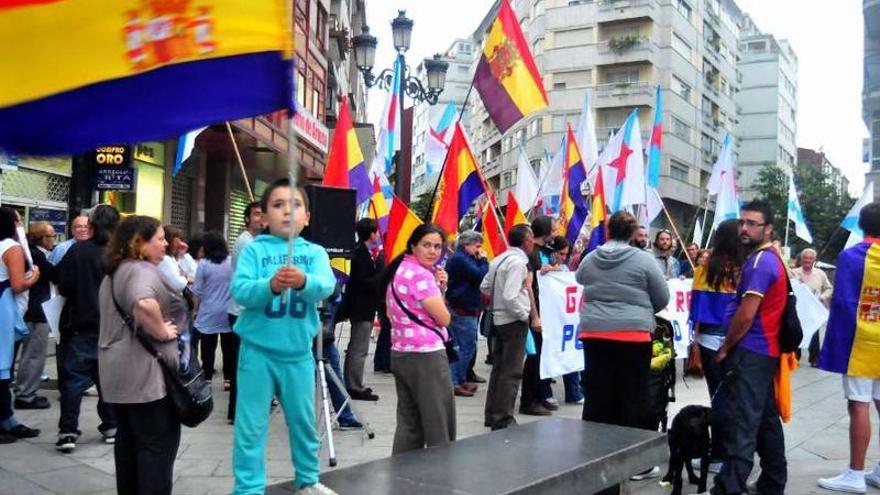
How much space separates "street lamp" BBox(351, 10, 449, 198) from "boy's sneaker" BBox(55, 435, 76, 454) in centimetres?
695

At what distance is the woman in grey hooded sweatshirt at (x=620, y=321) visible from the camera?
211 inches

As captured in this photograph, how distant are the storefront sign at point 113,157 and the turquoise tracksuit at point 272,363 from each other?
704cm

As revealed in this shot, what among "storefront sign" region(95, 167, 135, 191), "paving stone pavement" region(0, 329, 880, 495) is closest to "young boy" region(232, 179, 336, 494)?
"paving stone pavement" region(0, 329, 880, 495)

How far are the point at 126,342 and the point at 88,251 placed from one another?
8.48ft

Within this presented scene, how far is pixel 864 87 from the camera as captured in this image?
4169 cm

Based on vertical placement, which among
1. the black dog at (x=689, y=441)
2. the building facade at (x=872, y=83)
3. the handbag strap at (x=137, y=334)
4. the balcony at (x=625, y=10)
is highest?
the balcony at (x=625, y=10)

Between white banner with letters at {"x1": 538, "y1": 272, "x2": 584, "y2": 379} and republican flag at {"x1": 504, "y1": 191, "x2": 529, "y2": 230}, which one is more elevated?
republican flag at {"x1": 504, "y1": 191, "x2": 529, "y2": 230}

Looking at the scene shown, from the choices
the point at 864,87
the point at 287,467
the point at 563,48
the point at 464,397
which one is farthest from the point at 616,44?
the point at 287,467

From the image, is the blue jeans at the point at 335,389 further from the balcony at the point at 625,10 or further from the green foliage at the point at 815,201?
the balcony at the point at 625,10

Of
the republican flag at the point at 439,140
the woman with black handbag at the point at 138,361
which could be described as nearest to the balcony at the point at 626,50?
the republican flag at the point at 439,140

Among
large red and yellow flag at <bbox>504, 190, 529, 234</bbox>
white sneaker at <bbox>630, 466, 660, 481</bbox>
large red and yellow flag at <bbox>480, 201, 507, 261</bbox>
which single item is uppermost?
large red and yellow flag at <bbox>504, 190, 529, 234</bbox>

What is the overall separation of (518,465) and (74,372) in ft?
12.3

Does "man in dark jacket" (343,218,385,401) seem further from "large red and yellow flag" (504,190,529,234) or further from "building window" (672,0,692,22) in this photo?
"building window" (672,0,692,22)

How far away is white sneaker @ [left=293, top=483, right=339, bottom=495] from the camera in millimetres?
3445
